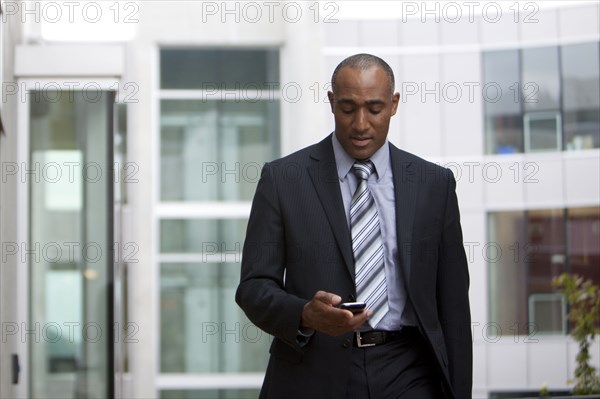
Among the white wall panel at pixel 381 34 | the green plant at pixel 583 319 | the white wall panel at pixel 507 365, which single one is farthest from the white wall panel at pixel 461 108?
the white wall panel at pixel 507 365

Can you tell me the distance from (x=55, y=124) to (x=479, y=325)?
18.2 ft

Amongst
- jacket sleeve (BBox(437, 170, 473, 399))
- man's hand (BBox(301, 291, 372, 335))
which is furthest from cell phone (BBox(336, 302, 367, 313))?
jacket sleeve (BBox(437, 170, 473, 399))

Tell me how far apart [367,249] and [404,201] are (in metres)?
0.19

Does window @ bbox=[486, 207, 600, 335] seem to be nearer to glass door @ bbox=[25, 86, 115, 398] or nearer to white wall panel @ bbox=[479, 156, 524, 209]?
white wall panel @ bbox=[479, 156, 524, 209]

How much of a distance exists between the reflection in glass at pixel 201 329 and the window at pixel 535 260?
2854 millimetres

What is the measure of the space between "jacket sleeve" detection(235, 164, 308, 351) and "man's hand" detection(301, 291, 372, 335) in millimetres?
135

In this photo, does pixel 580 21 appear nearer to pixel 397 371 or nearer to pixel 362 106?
pixel 362 106

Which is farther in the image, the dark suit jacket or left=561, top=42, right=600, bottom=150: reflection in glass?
left=561, top=42, right=600, bottom=150: reflection in glass

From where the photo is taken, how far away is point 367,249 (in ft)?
11.3

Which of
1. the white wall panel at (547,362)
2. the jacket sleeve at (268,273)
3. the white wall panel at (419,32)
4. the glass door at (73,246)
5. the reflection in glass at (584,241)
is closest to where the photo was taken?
the jacket sleeve at (268,273)

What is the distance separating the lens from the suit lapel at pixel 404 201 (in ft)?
11.2

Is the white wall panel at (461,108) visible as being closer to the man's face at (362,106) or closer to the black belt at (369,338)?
the man's face at (362,106)

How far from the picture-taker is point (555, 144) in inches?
429

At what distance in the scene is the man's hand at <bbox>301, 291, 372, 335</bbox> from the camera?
9.73ft
